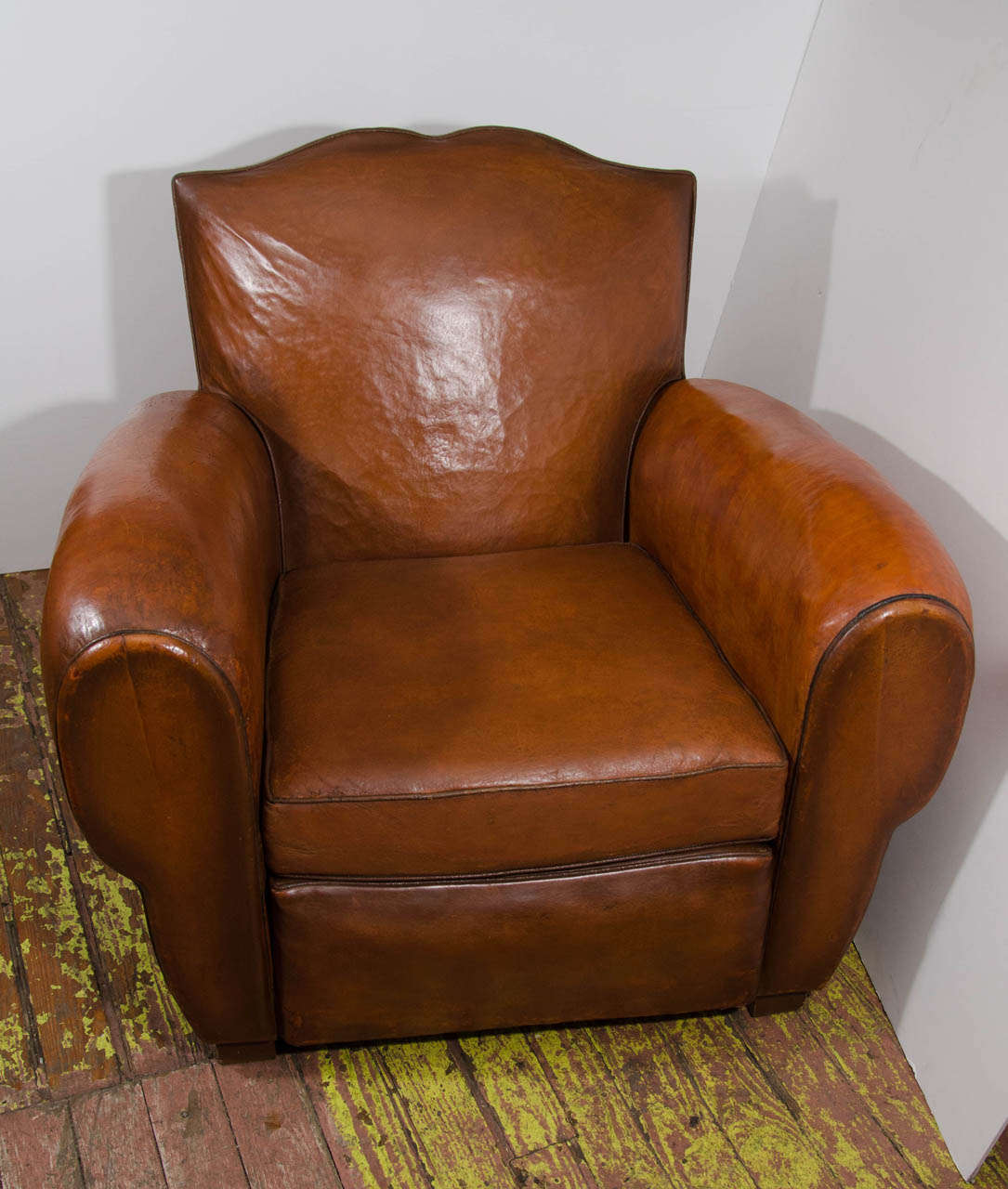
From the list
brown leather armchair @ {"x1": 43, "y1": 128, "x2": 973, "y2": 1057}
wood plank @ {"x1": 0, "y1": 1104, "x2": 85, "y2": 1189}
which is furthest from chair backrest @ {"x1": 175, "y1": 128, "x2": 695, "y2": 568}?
wood plank @ {"x1": 0, "y1": 1104, "x2": 85, "y2": 1189}

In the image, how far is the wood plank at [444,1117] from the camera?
1311 millimetres

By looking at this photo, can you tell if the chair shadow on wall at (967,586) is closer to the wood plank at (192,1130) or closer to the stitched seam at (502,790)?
the stitched seam at (502,790)

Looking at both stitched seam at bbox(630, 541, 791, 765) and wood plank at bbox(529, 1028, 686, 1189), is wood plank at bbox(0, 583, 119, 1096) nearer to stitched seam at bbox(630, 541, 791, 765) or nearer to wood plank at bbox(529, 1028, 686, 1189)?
wood plank at bbox(529, 1028, 686, 1189)

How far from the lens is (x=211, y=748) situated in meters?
1.13

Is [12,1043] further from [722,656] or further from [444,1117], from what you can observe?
[722,656]

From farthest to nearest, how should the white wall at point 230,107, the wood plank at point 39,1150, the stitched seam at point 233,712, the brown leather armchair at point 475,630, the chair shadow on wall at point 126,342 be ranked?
the chair shadow on wall at point 126,342 → the white wall at point 230,107 → the wood plank at point 39,1150 → the brown leather armchair at point 475,630 → the stitched seam at point 233,712

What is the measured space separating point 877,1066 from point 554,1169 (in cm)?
43

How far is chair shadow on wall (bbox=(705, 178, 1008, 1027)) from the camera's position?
136 cm

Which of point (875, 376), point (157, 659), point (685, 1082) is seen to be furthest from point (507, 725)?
point (875, 376)

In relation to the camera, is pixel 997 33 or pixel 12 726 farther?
pixel 12 726

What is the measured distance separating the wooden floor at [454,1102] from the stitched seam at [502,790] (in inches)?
16.6

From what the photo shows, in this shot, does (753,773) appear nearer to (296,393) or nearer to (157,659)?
(157,659)

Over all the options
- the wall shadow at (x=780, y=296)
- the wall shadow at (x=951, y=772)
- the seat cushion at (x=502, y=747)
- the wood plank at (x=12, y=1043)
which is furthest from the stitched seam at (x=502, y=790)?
the wall shadow at (x=780, y=296)

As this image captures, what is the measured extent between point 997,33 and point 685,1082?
1.33 metres
